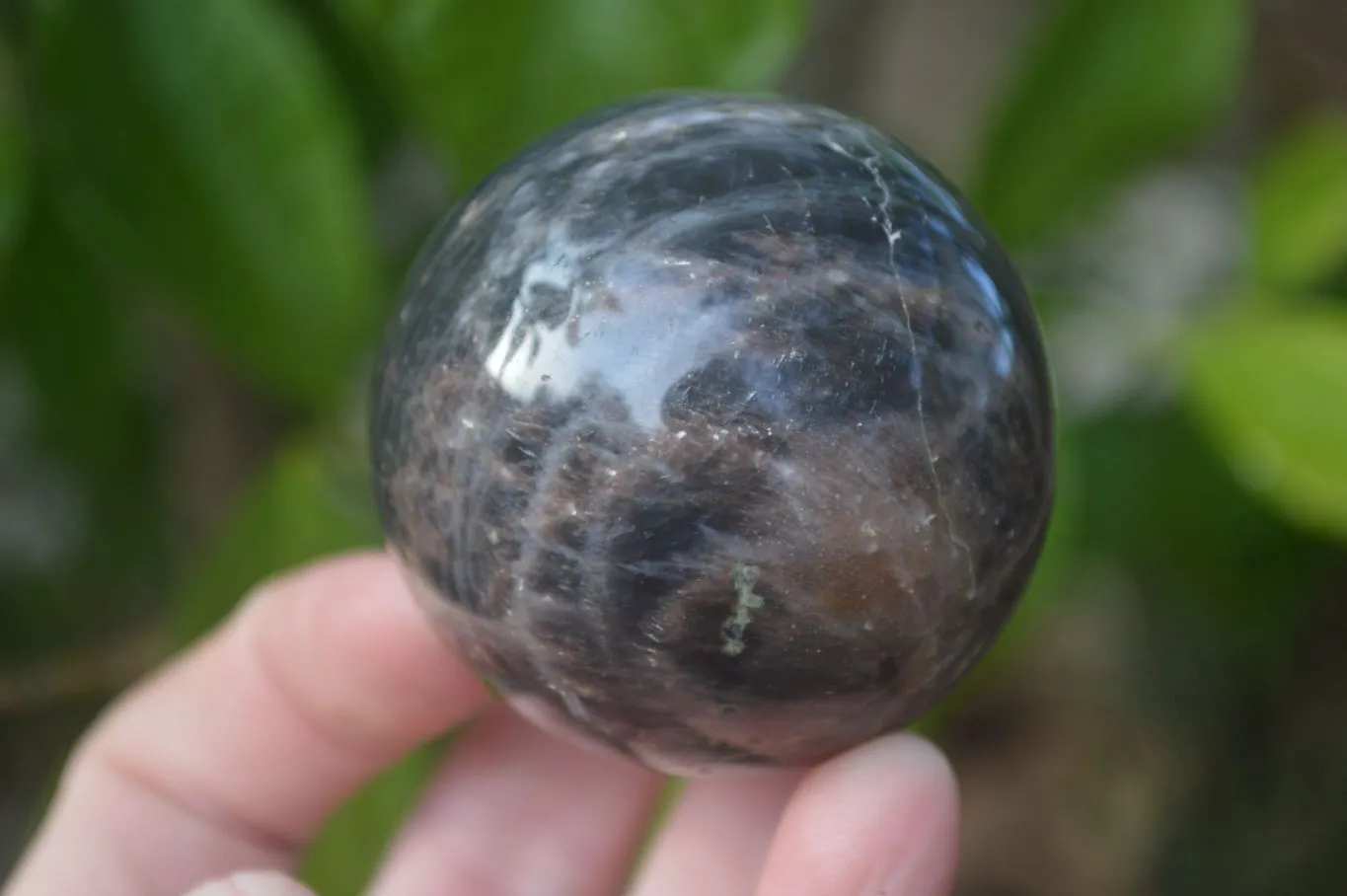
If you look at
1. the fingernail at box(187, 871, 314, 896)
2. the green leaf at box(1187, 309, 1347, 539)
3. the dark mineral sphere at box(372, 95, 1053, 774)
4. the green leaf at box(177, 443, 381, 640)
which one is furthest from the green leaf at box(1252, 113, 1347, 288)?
the fingernail at box(187, 871, 314, 896)

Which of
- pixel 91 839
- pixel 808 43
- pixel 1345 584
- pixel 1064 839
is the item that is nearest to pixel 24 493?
pixel 91 839

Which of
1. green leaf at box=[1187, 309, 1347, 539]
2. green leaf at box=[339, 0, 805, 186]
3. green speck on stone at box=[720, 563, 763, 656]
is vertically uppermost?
green leaf at box=[339, 0, 805, 186]

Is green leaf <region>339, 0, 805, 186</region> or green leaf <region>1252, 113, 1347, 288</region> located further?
green leaf <region>1252, 113, 1347, 288</region>

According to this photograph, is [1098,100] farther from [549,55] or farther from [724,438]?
[724,438]

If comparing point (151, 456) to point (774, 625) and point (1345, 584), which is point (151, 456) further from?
point (1345, 584)

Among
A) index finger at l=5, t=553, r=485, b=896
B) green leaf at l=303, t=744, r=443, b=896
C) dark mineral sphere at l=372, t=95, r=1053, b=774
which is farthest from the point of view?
green leaf at l=303, t=744, r=443, b=896

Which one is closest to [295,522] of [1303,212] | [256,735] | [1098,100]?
[256,735]

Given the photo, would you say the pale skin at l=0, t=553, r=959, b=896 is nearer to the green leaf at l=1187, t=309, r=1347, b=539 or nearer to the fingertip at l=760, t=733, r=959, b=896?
the fingertip at l=760, t=733, r=959, b=896
